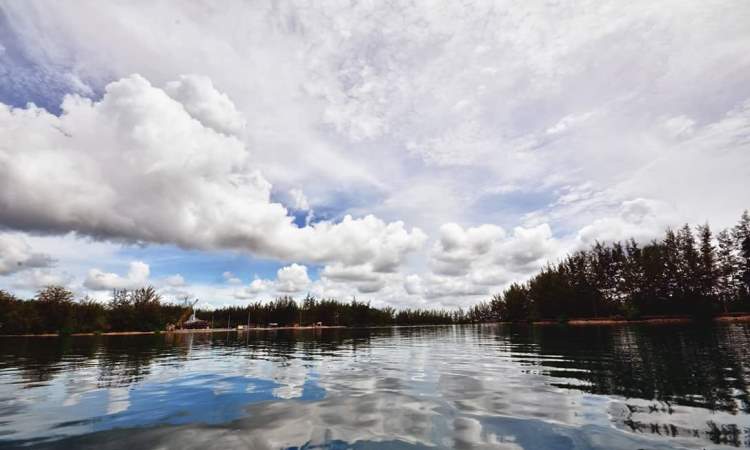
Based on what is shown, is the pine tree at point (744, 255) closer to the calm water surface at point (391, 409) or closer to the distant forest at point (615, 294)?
the distant forest at point (615, 294)

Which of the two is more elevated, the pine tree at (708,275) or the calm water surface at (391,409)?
the pine tree at (708,275)

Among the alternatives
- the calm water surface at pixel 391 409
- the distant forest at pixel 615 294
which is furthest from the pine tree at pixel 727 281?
the calm water surface at pixel 391 409

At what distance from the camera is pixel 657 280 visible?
100 metres

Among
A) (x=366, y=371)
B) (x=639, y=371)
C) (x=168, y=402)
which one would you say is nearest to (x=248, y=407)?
(x=168, y=402)

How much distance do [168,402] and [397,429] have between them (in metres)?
8.04

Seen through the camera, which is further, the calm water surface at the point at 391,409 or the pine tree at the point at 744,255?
the pine tree at the point at 744,255

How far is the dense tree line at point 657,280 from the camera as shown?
9225cm

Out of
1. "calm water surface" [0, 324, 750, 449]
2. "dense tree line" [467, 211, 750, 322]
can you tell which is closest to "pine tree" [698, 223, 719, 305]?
"dense tree line" [467, 211, 750, 322]

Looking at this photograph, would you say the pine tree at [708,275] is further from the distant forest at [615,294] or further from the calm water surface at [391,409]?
the calm water surface at [391,409]

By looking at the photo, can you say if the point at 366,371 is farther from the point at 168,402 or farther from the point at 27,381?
the point at 27,381

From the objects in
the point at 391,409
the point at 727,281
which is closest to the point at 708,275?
A: the point at 727,281

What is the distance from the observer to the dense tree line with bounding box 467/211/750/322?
9225 cm

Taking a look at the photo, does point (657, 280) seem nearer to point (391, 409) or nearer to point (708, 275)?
point (708, 275)

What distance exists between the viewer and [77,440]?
7977mm
